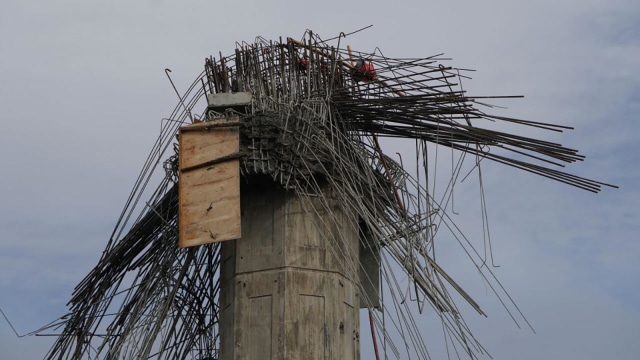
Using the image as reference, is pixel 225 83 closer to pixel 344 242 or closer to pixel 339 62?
pixel 339 62

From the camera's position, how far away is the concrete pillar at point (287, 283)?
12.7 metres

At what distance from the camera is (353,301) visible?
44.5 feet

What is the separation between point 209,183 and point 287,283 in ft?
4.61

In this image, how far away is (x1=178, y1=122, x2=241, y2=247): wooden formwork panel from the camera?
12547 millimetres

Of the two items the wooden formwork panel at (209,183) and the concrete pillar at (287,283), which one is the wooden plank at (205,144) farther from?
the concrete pillar at (287,283)

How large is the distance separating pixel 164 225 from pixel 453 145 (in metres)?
3.66

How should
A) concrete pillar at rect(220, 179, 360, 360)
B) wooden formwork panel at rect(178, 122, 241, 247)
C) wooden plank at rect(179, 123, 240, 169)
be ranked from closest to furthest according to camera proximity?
wooden formwork panel at rect(178, 122, 241, 247) < concrete pillar at rect(220, 179, 360, 360) < wooden plank at rect(179, 123, 240, 169)

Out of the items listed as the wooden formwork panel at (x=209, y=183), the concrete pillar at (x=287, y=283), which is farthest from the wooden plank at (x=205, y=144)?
the concrete pillar at (x=287, y=283)

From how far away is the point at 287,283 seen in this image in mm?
12805

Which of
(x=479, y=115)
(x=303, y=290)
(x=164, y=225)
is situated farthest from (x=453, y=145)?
(x=164, y=225)

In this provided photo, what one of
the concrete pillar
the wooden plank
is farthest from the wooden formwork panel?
the concrete pillar

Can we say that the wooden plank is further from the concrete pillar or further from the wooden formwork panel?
the concrete pillar

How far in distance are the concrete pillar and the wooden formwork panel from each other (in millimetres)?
701

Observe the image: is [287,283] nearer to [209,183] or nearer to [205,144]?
[209,183]
